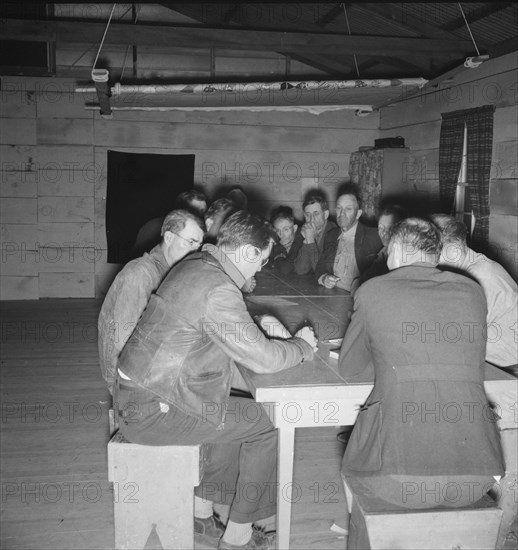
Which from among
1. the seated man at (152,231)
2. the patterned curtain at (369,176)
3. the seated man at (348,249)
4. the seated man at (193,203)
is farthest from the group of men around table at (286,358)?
the patterned curtain at (369,176)

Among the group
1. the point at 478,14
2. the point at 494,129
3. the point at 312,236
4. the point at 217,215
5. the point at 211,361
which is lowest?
the point at 211,361

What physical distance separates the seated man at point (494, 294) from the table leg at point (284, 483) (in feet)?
3.25

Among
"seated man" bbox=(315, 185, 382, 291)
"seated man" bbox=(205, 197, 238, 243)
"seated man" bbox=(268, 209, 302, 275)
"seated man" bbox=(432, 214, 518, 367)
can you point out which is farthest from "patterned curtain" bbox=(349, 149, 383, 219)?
"seated man" bbox=(432, 214, 518, 367)

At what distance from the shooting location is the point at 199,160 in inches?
303

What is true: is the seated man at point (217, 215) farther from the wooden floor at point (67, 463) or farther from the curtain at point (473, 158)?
the curtain at point (473, 158)

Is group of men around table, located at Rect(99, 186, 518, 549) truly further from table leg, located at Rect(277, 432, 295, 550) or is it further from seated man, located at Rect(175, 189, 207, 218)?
seated man, located at Rect(175, 189, 207, 218)

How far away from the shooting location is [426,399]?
1.83m

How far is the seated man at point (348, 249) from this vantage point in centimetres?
447

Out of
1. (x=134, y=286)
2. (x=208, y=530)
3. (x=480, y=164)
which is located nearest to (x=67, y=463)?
(x=208, y=530)

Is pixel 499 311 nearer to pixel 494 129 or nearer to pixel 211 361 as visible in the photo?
pixel 211 361

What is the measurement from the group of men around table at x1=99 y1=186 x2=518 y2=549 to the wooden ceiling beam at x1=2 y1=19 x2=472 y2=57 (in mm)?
2394

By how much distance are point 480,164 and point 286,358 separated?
3.80 meters

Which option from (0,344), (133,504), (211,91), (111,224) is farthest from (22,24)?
(133,504)

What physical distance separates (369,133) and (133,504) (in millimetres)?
6673
